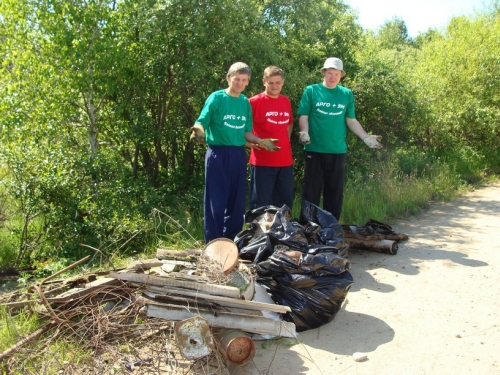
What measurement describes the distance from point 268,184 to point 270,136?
0.49 meters

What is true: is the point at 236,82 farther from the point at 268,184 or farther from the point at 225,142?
the point at 268,184

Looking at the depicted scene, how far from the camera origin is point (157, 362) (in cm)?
321

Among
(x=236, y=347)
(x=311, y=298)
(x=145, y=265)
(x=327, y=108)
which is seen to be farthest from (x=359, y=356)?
(x=327, y=108)

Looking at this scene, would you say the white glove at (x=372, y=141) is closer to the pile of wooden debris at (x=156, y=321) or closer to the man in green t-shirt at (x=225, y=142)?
the man in green t-shirt at (x=225, y=142)

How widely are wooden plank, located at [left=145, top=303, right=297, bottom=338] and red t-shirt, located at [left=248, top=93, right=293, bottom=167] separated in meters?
2.22

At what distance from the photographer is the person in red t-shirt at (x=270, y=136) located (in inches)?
200

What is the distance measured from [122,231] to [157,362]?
3028 mm

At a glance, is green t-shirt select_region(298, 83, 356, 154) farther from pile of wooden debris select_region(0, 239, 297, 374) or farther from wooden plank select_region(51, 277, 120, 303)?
wooden plank select_region(51, 277, 120, 303)

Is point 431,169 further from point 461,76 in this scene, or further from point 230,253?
point 230,253

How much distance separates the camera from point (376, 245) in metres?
5.47

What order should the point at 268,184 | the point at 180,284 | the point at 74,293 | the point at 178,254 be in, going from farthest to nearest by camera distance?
the point at 268,184, the point at 178,254, the point at 74,293, the point at 180,284

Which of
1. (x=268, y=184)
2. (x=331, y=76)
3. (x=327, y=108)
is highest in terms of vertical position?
(x=331, y=76)

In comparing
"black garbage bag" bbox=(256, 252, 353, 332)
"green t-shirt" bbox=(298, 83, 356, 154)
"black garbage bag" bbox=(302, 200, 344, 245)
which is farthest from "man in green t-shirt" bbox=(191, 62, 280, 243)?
"black garbage bag" bbox=(256, 252, 353, 332)

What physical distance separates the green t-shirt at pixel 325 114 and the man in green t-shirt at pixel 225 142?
0.78 meters
